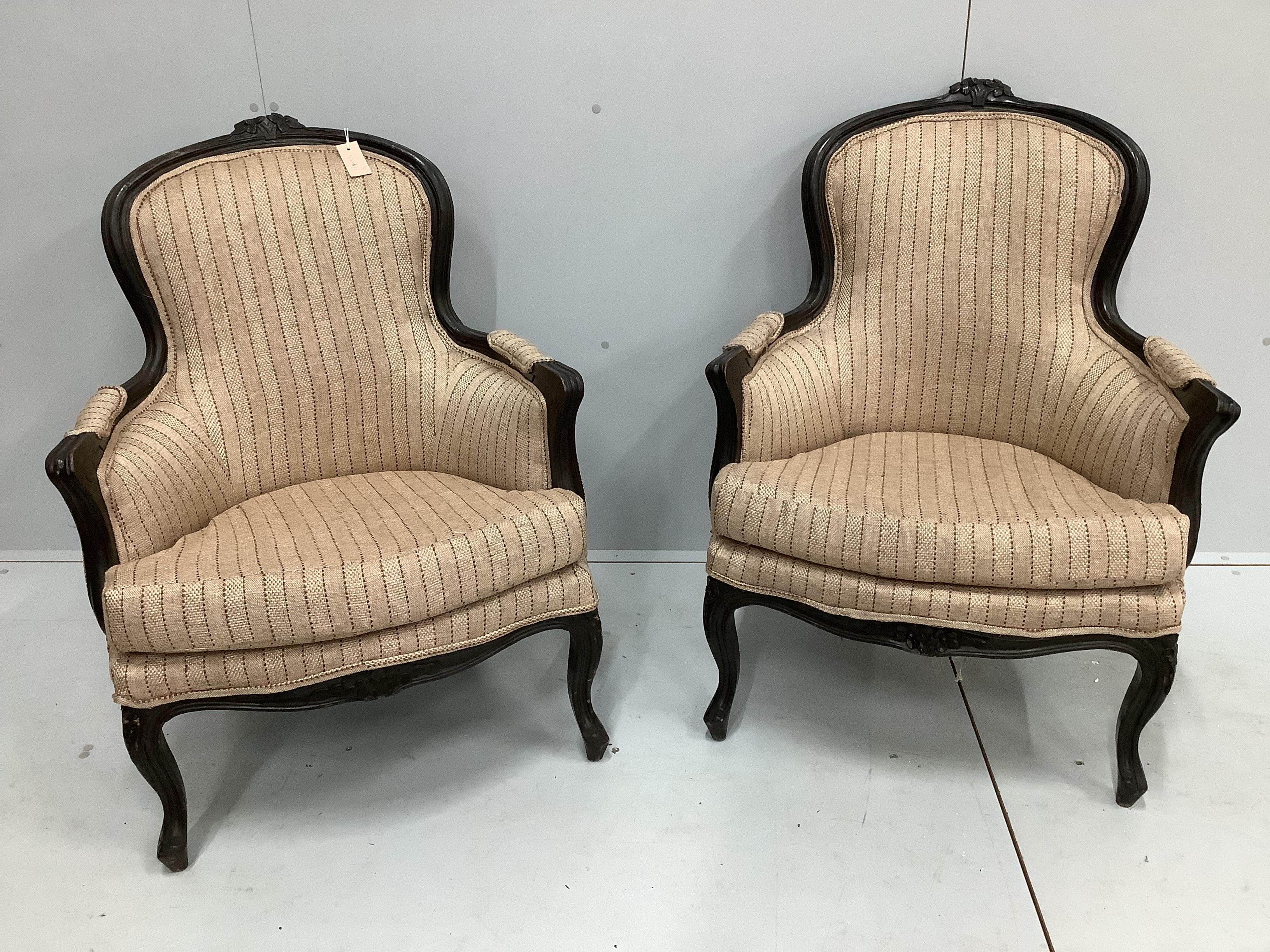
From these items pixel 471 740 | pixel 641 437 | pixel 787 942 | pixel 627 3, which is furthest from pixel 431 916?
pixel 627 3

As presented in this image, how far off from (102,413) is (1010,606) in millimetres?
1359

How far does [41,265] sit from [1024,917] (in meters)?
2.21

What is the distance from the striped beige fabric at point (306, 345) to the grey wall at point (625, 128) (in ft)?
0.91

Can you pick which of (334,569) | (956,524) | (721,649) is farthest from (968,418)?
(334,569)

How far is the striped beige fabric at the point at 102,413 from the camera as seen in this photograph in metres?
1.31

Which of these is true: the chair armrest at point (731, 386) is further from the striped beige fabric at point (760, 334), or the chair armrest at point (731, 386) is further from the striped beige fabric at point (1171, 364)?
the striped beige fabric at point (1171, 364)

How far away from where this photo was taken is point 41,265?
6.48ft

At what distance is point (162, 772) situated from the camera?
1352 mm

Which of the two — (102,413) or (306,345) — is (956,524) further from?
(102,413)

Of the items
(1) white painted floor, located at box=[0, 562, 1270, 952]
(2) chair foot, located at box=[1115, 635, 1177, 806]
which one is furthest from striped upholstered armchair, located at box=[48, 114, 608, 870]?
(2) chair foot, located at box=[1115, 635, 1177, 806]

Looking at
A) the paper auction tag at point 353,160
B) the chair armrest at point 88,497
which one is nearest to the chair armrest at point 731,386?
the paper auction tag at point 353,160

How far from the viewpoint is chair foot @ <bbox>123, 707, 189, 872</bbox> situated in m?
1.31

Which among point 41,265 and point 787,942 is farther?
point 41,265

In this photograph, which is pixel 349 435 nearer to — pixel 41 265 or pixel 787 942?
pixel 41 265
